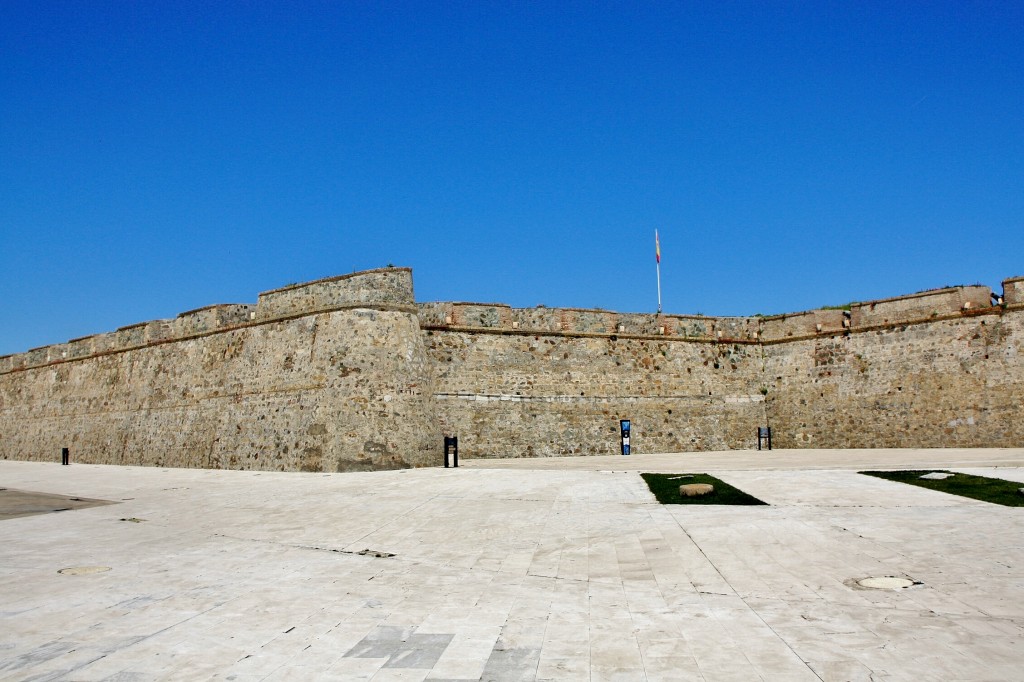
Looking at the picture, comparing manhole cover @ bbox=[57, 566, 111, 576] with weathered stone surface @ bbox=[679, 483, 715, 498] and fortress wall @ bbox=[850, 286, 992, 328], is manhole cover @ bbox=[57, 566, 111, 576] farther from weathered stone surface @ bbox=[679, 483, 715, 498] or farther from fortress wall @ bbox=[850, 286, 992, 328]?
fortress wall @ bbox=[850, 286, 992, 328]

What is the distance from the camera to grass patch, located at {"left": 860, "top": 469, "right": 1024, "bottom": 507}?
10.2 m

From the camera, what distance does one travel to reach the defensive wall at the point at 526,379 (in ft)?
63.8

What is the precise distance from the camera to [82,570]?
24.6ft

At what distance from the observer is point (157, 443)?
24.5m

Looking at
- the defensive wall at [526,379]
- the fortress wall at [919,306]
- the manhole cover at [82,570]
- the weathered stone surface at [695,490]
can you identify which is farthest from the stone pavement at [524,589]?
the fortress wall at [919,306]

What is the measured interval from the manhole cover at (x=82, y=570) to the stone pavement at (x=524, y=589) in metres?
0.11

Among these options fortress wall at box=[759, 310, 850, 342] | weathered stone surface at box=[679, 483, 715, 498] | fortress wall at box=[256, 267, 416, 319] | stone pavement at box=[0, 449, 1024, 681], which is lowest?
stone pavement at box=[0, 449, 1024, 681]

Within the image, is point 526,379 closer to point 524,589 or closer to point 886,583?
point 524,589

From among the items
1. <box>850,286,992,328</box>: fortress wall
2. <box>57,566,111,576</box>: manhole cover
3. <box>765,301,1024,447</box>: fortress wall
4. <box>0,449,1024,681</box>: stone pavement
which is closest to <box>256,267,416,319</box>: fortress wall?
<box>0,449,1024,681</box>: stone pavement

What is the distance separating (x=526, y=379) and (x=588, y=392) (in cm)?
214

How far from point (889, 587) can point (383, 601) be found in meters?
4.42

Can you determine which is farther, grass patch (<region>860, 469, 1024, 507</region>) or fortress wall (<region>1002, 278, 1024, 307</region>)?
fortress wall (<region>1002, 278, 1024, 307</region>)

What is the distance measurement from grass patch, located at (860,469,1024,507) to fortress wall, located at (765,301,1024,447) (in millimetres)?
8387

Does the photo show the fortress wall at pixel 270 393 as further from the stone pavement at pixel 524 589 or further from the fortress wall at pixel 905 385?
the fortress wall at pixel 905 385
